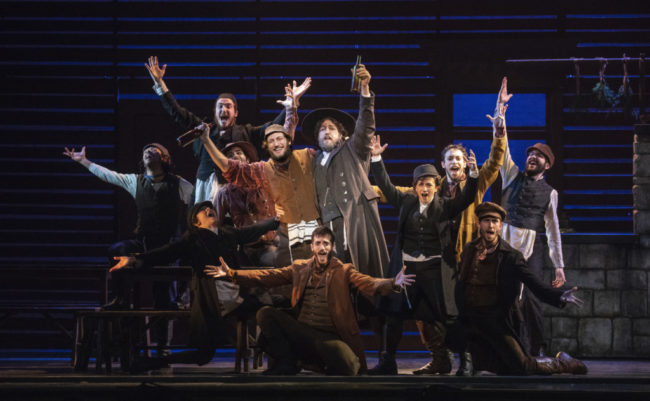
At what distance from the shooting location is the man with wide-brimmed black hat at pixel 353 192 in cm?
660

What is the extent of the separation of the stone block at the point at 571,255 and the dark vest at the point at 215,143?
3.35 meters

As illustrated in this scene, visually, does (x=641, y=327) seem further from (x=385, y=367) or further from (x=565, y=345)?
(x=385, y=367)

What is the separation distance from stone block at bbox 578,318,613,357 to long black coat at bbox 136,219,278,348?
3519 mm

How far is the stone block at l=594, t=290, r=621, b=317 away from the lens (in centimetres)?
808

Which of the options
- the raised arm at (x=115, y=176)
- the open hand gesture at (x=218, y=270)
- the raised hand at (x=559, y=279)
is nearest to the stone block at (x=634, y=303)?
the raised hand at (x=559, y=279)

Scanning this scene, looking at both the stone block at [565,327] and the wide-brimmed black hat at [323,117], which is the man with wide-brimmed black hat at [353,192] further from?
the stone block at [565,327]


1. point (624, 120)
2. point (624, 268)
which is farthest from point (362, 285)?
point (624, 120)

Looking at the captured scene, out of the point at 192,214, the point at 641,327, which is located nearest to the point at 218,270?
the point at 192,214

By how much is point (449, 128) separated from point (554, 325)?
244cm

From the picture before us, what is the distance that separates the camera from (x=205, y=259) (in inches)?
251

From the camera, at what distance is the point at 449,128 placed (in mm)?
9062

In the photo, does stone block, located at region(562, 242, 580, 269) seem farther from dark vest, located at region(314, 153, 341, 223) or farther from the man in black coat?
the man in black coat

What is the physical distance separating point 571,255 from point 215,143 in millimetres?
3710

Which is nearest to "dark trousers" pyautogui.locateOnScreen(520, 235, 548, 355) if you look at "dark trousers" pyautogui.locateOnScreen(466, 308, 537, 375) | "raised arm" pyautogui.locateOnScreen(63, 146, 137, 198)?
"dark trousers" pyautogui.locateOnScreen(466, 308, 537, 375)
